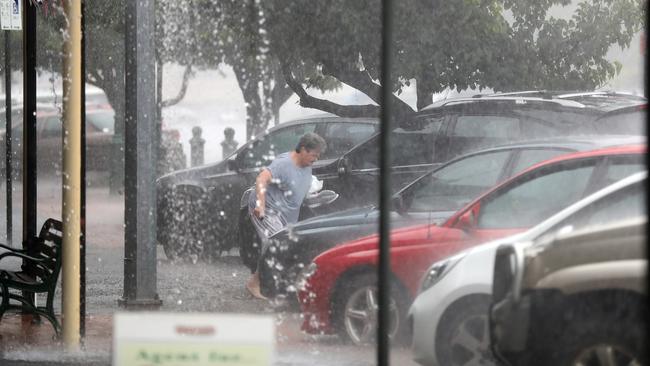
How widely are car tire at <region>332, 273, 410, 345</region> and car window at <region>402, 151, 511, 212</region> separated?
468mm

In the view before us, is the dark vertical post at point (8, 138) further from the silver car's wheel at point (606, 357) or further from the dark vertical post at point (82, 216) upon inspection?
the silver car's wheel at point (606, 357)

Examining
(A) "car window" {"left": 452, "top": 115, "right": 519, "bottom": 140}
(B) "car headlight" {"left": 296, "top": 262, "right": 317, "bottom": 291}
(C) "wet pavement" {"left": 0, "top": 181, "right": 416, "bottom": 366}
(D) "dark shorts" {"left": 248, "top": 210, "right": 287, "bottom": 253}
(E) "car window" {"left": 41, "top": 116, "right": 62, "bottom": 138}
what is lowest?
(C) "wet pavement" {"left": 0, "top": 181, "right": 416, "bottom": 366}

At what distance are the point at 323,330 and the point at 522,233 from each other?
1475 millimetres

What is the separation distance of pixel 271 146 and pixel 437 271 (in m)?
1.75

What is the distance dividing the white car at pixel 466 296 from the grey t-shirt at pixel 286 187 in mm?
1316

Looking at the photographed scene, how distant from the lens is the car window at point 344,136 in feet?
26.6

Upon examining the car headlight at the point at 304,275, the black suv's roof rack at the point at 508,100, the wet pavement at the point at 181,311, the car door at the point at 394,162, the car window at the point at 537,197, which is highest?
the black suv's roof rack at the point at 508,100

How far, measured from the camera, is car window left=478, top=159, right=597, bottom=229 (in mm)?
6738

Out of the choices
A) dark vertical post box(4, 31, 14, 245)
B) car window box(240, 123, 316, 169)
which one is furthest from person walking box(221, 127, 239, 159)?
dark vertical post box(4, 31, 14, 245)

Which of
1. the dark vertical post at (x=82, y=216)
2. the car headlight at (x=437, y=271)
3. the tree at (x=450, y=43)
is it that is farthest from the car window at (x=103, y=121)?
the car headlight at (x=437, y=271)

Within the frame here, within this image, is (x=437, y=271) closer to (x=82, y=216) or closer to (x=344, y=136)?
(x=344, y=136)

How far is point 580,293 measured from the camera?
6.17 metres

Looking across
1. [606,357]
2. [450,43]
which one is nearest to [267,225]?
[450,43]

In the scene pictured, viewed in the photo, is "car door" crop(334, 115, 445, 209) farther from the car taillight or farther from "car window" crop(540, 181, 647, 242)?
"car window" crop(540, 181, 647, 242)
